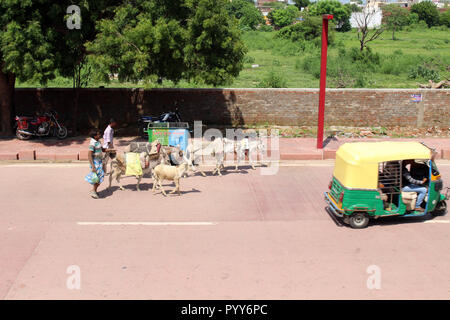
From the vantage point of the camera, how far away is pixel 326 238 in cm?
995

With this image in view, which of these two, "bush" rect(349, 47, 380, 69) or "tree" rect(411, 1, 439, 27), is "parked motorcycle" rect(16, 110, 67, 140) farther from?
"tree" rect(411, 1, 439, 27)

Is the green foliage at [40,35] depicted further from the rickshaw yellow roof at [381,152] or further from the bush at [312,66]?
the bush at [312,66]

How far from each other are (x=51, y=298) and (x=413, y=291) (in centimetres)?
548

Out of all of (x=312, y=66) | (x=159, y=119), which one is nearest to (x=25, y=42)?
(x=159, y=119)

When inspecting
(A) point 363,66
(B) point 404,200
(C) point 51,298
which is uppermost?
(A) point 363,66

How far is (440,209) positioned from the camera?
11117 millimetres

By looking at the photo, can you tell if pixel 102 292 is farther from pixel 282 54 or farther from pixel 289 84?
pixel 282 54

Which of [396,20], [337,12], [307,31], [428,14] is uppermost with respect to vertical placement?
[428,14]

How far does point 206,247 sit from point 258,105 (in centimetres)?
1244

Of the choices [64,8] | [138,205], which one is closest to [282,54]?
[64,8]

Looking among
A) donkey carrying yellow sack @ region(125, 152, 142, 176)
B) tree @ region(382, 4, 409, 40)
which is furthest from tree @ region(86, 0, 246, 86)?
tree @ region(382, 4, 409, 40)

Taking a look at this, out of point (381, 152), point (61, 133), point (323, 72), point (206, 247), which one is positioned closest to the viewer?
point (206, 247)

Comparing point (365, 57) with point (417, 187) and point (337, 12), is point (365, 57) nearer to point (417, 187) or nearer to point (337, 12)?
point (417, 187)

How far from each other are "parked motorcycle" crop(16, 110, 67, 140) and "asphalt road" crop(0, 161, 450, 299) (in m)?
5.10
